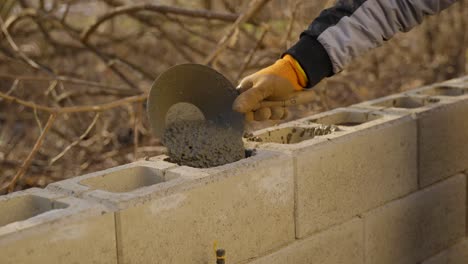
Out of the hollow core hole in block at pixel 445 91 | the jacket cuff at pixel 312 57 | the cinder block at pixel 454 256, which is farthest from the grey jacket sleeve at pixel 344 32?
the cinder block at pixel 454 256

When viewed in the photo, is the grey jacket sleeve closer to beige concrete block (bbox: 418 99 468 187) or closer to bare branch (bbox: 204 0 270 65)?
beige concrete block (bbox: 418 99 468 187)

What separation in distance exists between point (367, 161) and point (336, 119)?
0.50 m

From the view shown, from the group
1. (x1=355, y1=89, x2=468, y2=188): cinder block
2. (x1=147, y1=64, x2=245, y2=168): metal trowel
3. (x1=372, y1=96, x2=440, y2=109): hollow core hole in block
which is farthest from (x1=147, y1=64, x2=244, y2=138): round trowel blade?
(x1=372, y1=96, x2=440, y2=109): hollow core hole in block

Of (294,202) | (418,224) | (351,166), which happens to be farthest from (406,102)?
(294,202)

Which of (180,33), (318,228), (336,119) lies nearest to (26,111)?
(180,33)

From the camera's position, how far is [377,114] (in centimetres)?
390

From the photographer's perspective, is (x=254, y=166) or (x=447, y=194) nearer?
(x=254, y=166)

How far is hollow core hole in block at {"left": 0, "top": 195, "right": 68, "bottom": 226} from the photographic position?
8.67ft

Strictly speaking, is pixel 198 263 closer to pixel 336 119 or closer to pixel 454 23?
pixel 336 119

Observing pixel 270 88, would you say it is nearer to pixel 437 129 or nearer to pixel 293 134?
pixel 293 134

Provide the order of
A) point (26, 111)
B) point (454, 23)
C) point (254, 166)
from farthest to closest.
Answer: point (454, 23)
point (26, 111)
point (254, 166)

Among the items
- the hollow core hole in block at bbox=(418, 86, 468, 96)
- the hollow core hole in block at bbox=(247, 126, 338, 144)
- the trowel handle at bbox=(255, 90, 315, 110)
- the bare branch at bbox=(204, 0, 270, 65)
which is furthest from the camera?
the bare branch at bbox=(204, 0, 270, 65)

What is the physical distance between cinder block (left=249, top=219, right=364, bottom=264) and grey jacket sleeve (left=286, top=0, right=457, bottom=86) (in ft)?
2.31

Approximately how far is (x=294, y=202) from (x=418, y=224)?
3.40 feet
